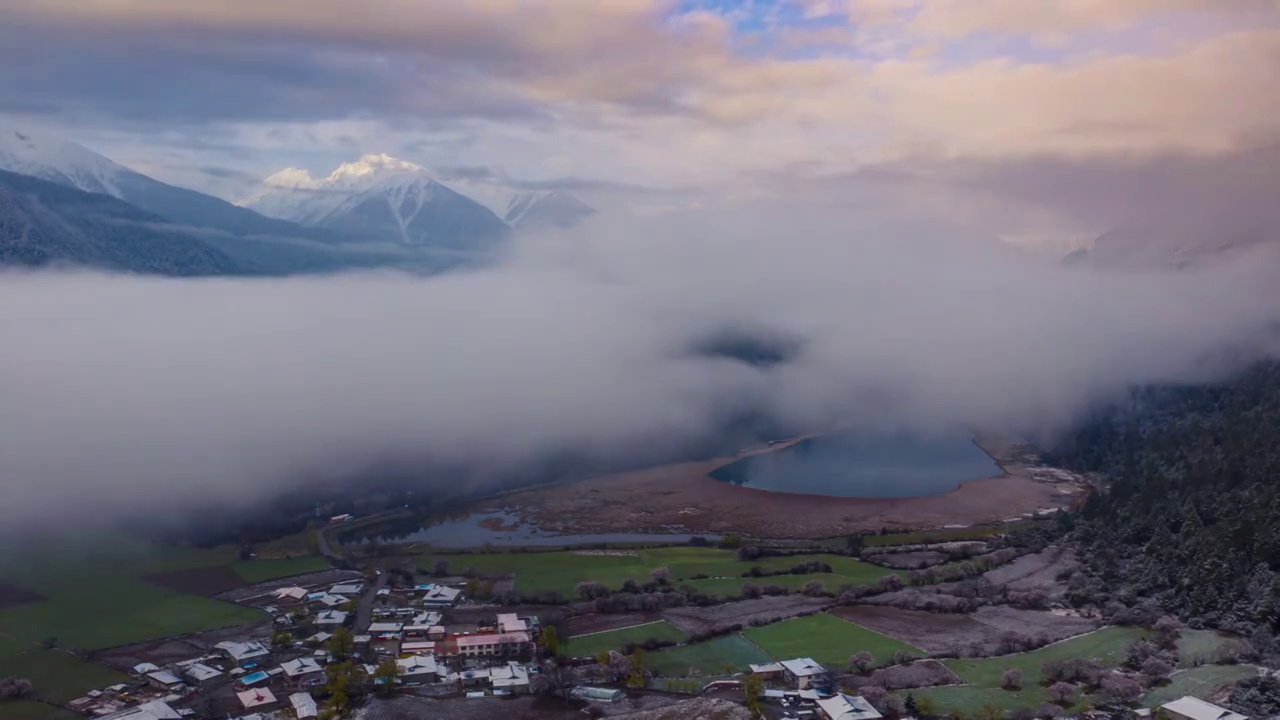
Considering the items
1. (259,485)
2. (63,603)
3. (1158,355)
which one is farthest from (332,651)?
(1158,355)

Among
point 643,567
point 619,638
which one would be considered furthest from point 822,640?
point 643,567

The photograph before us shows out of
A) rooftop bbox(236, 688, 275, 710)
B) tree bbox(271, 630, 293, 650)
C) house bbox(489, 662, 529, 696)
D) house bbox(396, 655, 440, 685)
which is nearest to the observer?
rooftop bbox(236, 688, 275, 710)

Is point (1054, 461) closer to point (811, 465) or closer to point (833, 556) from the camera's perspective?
point (811, 465)

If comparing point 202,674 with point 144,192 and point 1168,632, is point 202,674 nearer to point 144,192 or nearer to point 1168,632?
point 1168,632

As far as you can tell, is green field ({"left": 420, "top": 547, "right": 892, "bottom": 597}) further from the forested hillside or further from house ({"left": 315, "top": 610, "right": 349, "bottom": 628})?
the forested hillside

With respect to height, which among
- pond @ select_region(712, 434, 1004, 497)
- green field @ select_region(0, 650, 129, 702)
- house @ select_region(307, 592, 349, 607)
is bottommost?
green field @ select_region(0, 650, 129, 702)

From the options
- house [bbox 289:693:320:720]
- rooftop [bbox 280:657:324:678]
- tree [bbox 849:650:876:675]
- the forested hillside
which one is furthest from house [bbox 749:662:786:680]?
the forested hillside

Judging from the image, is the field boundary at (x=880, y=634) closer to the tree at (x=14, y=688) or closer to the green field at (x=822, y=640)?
the green field at (x=822, y=640)

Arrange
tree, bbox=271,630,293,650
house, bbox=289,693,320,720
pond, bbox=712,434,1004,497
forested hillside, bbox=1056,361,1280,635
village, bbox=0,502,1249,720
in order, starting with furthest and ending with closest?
pond, bbox=712,434,1004,497 → forested hillside, bbox=1056,361,1280,635 → tree, bbox=271,630,293,650 → village, bbox=0,502,1249,720 → house, bbox=289,693,320,720
